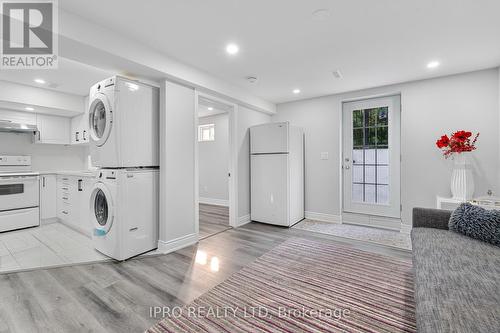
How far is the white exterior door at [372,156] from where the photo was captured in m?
3.82

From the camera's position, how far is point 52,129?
4387mm

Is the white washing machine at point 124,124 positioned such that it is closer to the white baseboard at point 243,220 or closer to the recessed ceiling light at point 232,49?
the recessed ceiling light at point 232,49

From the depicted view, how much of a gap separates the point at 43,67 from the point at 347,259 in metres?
4.47

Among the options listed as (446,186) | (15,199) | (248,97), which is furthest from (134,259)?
(446,186)

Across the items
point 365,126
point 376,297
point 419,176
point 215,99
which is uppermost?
point 215,99

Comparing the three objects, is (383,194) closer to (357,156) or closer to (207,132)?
(357,156)

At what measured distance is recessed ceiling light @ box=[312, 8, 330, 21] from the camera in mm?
1909

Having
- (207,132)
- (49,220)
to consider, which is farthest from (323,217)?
(49,220)

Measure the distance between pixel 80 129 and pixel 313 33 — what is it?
4391 mm

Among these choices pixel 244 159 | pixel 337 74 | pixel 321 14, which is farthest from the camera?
pixel 244 159

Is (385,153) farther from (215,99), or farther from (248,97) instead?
(215,99)

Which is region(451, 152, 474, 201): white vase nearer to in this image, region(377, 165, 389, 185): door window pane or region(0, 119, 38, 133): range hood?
region(377, 165, 389, 185): door window pane

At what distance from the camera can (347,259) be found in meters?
2.62

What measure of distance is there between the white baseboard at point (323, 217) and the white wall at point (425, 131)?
8cm
